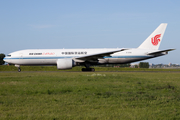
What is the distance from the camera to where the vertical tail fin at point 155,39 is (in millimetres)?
29723

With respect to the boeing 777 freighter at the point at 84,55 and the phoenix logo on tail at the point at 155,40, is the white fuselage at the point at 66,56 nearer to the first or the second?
the boeing 777 freighter at the point at 84,55

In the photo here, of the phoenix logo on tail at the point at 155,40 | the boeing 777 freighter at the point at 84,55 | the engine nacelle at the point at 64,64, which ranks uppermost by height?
the phoenix logo on tail at the point at 155,40

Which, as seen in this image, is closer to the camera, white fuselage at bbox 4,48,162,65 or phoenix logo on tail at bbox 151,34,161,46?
white fuselage at bbox 4,48,162,65

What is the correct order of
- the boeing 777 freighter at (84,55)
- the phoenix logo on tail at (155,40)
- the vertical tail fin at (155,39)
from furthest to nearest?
the phoenix logo on tail at (155,40)
the vertical tail fin at (155,39)
the boeing 777 freighter at (84,55)

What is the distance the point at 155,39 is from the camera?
29891mm

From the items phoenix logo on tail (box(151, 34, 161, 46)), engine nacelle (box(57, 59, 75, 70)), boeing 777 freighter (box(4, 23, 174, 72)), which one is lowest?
engine nacelle (box(57, 59, 75, 70))

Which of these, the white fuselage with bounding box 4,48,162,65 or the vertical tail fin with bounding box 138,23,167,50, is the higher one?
the vertical tail fin with bounding box 138,23,167,50

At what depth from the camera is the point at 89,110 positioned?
5406 millimetres

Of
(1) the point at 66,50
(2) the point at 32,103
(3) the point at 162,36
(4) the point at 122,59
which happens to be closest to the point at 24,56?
(1) the point at 66,50

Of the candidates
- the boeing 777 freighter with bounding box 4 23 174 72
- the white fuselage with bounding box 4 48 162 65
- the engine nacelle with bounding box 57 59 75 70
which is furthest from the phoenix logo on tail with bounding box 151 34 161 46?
the engine nacelle with bounding box 57 59 75 70

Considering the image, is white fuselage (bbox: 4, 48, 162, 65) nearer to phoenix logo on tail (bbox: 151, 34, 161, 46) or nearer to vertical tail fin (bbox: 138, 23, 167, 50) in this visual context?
vertical tail fin (bbox: 138, 23, 167, 50)

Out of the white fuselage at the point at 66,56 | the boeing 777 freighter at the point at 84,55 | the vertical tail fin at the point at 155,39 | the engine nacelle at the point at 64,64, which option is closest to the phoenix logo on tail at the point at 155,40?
the vertical tail fin at the point at 155,39

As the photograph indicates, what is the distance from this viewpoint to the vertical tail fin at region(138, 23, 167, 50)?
2972 centimetres

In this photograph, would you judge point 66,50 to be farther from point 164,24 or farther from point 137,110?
point 137,110
